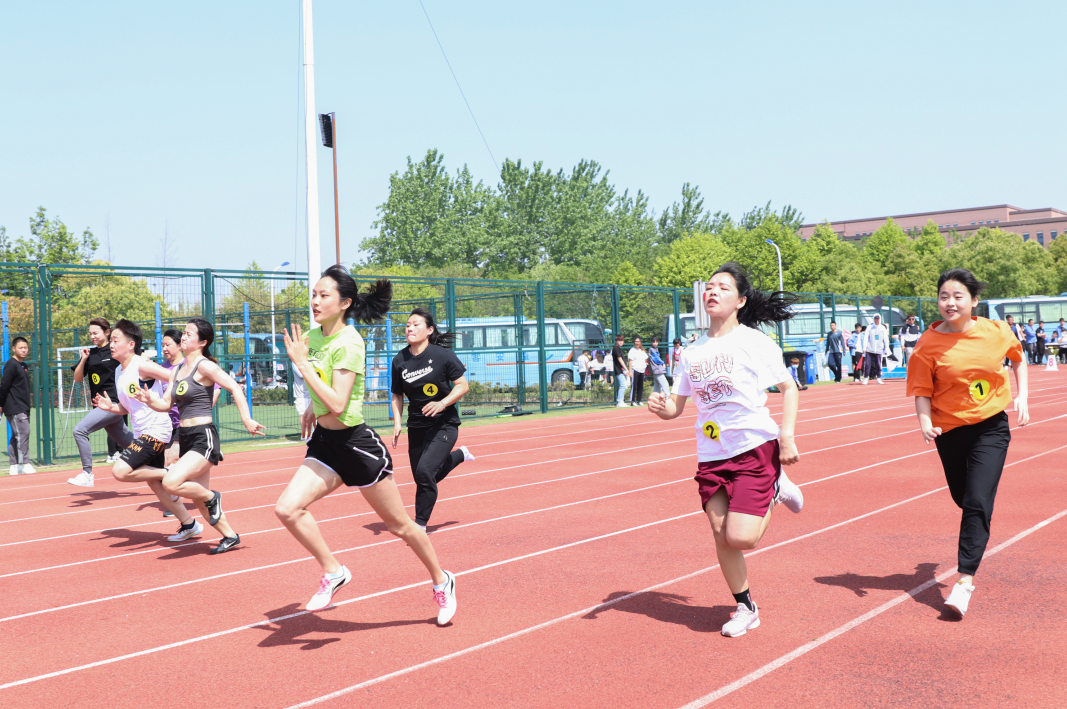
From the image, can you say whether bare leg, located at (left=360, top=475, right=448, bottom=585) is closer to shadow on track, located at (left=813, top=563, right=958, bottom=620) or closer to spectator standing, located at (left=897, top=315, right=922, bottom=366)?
shadow on track, located at (left=813, top=563, right=958, bottom=620)

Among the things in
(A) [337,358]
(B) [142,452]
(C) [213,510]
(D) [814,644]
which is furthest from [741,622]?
(B) [142,452]

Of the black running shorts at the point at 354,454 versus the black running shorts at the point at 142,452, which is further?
the black running shorts at the point at 142,452

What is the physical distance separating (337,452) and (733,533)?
204cm

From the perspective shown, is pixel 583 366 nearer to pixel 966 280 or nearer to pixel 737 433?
pixel 966 280

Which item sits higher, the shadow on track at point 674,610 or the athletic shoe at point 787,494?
the athletic shoe at point 787,494

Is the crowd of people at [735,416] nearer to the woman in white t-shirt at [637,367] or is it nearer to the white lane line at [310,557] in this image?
the white lane line at [310,557]

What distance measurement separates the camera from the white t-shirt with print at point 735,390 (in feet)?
14.9

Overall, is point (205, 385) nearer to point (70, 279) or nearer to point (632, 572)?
point (632, 572)

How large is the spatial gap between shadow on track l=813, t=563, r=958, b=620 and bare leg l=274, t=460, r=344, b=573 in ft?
9.75

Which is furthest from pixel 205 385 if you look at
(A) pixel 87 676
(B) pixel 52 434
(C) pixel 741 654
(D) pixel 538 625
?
(B) pixel 52 434

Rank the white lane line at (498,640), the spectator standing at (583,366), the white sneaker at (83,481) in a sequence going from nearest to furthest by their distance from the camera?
the white lane line at (498,640) → the white sneaker at (83,481) → the spectator standing at (583,366)

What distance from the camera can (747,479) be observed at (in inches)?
177

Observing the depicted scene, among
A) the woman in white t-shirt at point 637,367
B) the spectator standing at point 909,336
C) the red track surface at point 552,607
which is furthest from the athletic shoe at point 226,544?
the spectator standing at point 909,336

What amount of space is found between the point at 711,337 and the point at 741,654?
1556 mm
